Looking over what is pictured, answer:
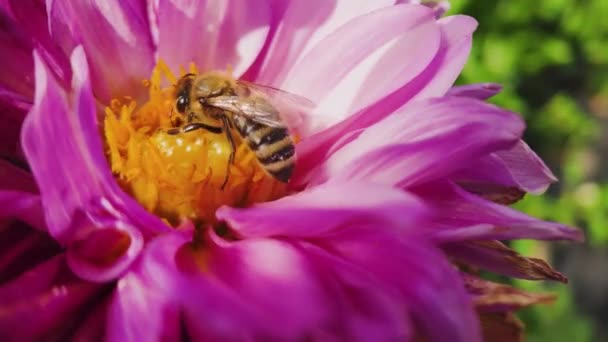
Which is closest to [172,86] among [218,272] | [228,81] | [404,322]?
[228,81]

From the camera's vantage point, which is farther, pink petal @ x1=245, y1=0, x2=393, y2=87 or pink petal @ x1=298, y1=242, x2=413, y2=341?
pink petal @ x1=245, y1=0, x2=393, y2=87

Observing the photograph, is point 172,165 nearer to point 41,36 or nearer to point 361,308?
point 41,36

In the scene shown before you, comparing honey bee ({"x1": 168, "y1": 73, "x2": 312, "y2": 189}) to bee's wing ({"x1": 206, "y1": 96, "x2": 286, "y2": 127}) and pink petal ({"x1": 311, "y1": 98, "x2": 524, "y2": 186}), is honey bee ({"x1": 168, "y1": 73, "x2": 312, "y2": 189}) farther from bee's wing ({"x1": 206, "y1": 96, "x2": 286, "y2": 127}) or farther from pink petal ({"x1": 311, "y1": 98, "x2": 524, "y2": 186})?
pink petal ({"x1": 311, "y1": 98, "x2": 524, "y2": 186})

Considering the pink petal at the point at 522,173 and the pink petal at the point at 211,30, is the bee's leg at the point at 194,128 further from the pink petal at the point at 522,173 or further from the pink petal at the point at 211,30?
the pink petal at the point at 522,173

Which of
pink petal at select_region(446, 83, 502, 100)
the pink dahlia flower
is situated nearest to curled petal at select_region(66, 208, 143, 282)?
the pink dahlia flower

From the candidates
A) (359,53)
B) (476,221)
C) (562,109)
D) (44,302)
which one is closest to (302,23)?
(359,53)

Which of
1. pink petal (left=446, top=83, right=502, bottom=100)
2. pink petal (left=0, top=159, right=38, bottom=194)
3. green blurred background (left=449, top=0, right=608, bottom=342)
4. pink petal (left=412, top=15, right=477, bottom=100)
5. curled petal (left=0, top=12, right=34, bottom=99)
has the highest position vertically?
pink petal (left=412, top=15, right=477, bottom=100)

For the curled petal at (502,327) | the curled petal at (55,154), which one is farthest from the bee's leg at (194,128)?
the curled petal at (502,327)

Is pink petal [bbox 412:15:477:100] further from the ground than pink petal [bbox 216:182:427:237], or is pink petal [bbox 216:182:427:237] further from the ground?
pink petal [bbox 412:15:477:100]
